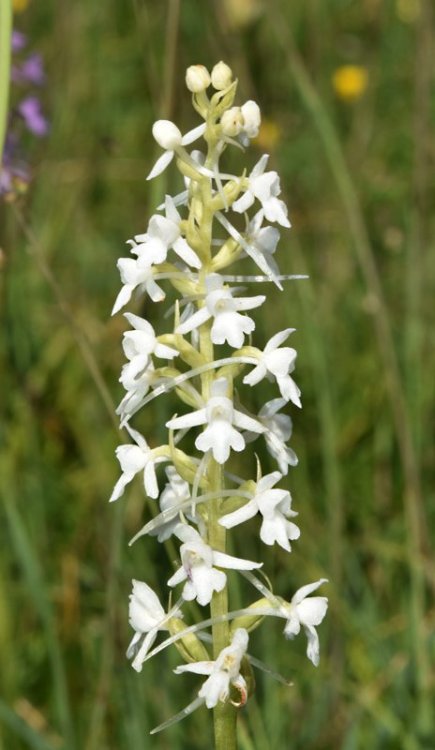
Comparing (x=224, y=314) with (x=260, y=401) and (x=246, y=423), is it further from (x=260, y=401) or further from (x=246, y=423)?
(x=260, y=401)

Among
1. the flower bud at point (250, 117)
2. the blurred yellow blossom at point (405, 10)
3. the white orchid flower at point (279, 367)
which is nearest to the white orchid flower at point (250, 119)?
Answer: the flower bud at point (250, 117)

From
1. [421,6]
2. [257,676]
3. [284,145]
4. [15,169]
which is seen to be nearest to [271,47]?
[284,145]

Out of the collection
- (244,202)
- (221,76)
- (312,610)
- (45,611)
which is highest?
(221,76)

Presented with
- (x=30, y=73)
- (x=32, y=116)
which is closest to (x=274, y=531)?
(x=32, y=116)

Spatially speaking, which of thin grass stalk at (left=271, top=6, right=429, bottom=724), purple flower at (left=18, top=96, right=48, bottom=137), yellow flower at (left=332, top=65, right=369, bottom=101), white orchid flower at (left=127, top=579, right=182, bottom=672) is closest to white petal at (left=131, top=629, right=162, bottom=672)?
white orchid flower at (left=127, top=579, right=182, bottom=672)

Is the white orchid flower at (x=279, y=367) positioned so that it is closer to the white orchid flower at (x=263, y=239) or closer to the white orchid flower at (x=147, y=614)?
the white orchid flower at (x=263, y=239)
